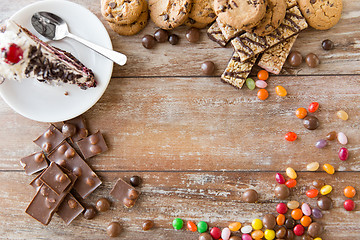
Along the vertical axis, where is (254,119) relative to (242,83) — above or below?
below

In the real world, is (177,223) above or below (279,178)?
below

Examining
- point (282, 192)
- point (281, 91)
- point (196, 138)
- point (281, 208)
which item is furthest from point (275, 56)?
point (281, 208)

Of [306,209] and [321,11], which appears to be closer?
[321,11]

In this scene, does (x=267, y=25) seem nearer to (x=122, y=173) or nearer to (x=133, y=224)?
(x=122, y=173)

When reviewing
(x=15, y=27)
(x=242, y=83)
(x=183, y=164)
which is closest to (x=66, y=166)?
(x=183, y=164)

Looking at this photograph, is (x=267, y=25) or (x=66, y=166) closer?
(x=267, y=25)

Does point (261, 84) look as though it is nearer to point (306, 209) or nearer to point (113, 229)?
point (306, 209)

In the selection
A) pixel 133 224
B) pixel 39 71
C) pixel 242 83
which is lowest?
pixel 133 224
